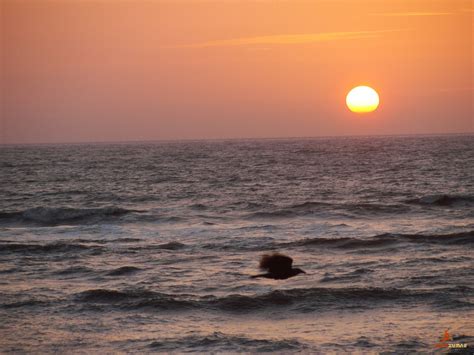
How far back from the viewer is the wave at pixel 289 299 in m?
15.7

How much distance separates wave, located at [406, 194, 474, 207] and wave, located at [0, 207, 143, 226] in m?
13.8

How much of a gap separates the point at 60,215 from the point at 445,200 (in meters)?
18.3

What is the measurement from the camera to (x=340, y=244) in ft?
78.0

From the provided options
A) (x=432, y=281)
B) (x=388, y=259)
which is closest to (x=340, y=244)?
(x=388, y=259)

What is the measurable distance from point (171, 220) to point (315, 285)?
51.4 ft

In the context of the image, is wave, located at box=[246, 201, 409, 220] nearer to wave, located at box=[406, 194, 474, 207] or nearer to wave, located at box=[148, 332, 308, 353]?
wave, located at box=[406, 194, 474, 207]

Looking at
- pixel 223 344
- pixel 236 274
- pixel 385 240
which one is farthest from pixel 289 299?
pixel 385 240

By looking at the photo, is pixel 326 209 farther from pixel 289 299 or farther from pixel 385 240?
pixel 289 299

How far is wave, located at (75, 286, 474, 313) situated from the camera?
15742mm

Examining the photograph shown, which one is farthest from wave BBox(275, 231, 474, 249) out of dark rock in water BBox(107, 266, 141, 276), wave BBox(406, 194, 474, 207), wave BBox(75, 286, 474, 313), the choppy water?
wave BBox(406, 194, 474, 207)

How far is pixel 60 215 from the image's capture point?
35156 mm

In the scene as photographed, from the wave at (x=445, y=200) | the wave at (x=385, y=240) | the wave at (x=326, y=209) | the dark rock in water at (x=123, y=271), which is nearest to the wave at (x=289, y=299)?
the dark rock in water at (x=123, y=271)

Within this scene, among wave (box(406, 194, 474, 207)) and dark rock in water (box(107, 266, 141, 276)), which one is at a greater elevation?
wave (box(406, 194, 474, 207))

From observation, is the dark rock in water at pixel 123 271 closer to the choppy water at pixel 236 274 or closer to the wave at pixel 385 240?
the choppy water at pixel 236 274
